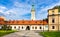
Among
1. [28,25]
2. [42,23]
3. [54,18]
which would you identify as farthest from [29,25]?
[54,18]

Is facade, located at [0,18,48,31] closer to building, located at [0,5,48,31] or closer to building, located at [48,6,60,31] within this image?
building, located at [0,5,48,31]

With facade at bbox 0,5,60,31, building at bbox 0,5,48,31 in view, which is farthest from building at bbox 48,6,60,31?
building at bbox 0,5,48,31

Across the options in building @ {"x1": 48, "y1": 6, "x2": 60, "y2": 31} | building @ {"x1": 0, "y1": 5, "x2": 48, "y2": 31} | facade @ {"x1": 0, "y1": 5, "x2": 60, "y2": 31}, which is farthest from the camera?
building @ {"x1": 0, "y1": 5, "x2": 48, "y2": 31}

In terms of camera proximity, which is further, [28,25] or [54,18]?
[28,25]

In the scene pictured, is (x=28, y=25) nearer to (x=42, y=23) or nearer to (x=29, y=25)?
(x=29, y=25)

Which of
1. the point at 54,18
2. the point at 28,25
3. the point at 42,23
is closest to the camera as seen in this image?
the point at 54,18

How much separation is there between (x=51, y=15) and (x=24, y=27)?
563 inches

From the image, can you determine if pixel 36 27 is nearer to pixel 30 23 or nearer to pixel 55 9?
pixel 30 23

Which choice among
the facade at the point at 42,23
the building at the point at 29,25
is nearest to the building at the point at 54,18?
the facade at the point at 42,23

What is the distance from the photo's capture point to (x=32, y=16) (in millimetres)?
78375

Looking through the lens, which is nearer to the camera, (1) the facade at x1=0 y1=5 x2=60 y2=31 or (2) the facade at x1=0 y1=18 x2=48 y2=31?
(1) the facade at x1=0 y1=5 x2=60 y2=31

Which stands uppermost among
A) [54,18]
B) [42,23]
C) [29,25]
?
[54,18]

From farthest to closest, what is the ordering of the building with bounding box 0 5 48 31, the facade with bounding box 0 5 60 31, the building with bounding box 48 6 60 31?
the building with bounding box 0 5 48 31 → the facade with bounding box 0 5 60 31 → the building with bounding box 48 6 60 31

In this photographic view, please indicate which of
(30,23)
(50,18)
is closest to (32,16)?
(30,23)
